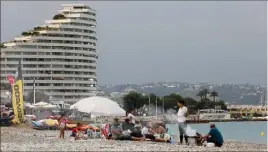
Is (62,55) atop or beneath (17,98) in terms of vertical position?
atop

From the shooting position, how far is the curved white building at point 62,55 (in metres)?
63.6

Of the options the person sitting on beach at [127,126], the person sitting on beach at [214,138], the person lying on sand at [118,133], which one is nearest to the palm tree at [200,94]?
the person lying on sand at [118,133]

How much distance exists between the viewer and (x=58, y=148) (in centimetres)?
1009

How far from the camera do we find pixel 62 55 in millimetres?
67062

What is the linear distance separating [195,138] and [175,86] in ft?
182

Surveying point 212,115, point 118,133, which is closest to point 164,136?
point 118,133

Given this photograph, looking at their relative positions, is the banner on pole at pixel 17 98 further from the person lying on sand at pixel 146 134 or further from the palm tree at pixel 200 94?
the palm tree at pixel 200 94

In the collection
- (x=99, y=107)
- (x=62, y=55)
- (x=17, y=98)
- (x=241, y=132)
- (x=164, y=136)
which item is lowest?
(x=241, y=132)

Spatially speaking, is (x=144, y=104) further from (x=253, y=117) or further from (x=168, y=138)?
(x=168, y=138)

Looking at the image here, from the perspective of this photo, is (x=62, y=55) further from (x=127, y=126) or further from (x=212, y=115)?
(x=127, y=126)

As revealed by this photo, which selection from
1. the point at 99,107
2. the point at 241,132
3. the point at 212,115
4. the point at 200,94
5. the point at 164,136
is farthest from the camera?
the point at 200,94

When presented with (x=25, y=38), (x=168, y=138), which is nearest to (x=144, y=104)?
(x=25, y=38)

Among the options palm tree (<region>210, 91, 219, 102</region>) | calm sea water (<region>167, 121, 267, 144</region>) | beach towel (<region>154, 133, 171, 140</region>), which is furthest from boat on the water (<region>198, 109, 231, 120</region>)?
beach towel (<region>154, 133, 171, 140</region>)

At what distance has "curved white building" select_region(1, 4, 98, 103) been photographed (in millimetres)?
63594
